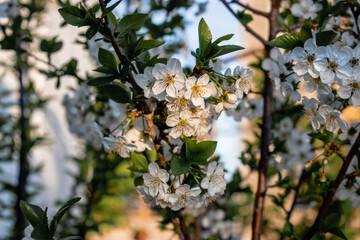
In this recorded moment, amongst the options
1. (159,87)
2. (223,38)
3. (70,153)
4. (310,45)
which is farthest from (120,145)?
(70,153)

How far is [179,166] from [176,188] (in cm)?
5

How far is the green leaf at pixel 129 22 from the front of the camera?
0.53 m

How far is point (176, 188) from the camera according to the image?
544mm

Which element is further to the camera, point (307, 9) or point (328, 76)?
point (307, 9)

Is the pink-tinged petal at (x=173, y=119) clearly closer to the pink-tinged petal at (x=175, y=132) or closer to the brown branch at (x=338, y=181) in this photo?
the pink-tinged petal at (x=175, y=132)

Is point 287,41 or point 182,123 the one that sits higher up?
point 287,41

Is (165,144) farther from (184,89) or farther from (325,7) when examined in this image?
(325,7)

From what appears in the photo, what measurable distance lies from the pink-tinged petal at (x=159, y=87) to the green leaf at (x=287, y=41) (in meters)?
0.21

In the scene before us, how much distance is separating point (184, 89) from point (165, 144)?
0.14 metres

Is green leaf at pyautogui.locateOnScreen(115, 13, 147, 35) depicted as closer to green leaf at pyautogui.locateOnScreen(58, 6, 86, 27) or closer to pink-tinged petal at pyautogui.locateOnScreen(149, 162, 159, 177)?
green leaf at pyautogui.locateOnScreen(58, 6, 86, 27)

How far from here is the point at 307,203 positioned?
0.97 m

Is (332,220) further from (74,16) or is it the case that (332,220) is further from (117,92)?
(74,16)

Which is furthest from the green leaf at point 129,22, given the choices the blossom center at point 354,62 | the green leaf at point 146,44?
the blossom center at point 354,62

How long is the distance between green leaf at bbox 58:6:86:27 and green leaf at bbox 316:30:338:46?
1.25 feet
